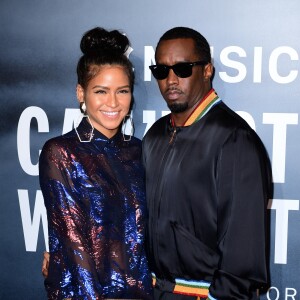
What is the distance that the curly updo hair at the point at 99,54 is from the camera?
2.04 m

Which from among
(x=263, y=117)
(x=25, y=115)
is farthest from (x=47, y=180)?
(x=263, y=117)

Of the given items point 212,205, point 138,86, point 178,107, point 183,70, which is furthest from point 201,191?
point 138,86

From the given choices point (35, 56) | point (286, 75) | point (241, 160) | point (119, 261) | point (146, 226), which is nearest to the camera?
point (241, 160)

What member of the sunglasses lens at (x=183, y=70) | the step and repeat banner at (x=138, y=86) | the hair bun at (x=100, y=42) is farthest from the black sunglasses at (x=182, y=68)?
the step and repeat banner at (x=138, y=86)

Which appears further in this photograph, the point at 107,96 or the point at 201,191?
the point at 107,96

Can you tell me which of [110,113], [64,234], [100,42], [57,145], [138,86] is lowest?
[64,234]

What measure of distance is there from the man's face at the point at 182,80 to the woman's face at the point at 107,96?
0.18m

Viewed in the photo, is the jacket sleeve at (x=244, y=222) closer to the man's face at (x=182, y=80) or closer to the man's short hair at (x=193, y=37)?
the man's face at (x=182, y=80)

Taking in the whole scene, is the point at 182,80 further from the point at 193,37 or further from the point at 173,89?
the point at 193,37

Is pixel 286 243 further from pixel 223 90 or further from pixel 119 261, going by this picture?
pixel 119 261

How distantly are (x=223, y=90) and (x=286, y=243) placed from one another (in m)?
0.87

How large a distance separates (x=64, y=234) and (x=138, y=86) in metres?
1.02

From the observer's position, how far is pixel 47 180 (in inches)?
73.2

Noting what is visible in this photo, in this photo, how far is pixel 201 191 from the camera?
186 centimetres
